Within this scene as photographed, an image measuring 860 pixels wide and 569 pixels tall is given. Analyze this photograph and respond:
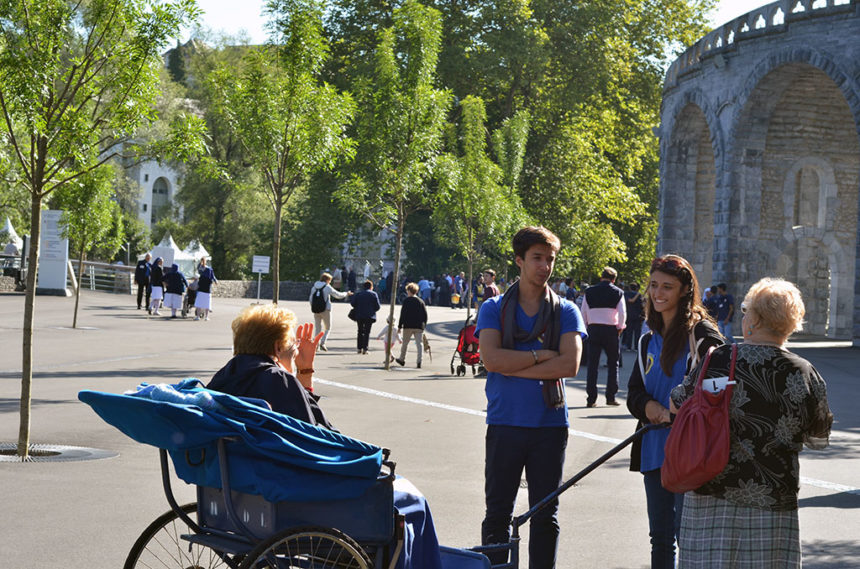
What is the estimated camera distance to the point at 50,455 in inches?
358

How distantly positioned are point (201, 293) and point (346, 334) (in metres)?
4.76

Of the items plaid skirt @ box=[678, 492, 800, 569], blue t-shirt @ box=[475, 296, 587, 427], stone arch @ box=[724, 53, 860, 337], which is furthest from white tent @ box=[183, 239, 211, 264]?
plaid skirt @ box=[678, 492, 800, 569]

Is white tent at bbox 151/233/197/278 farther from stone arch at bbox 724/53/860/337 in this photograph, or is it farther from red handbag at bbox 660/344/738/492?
red handbag at bbox 660/344/738/492

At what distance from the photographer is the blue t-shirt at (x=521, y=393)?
505 cm

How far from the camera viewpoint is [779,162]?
1283 inches

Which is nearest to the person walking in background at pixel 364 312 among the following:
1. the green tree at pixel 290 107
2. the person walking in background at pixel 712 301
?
the green tree at pixel 290 107

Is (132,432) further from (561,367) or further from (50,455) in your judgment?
(50,455)

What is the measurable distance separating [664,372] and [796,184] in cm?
3038

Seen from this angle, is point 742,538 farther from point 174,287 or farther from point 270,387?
point 174,287

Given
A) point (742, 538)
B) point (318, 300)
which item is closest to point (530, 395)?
point (742, 538)

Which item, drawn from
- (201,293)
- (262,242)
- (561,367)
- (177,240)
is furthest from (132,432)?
(177,240)

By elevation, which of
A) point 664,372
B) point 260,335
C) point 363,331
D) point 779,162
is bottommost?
point 363,331

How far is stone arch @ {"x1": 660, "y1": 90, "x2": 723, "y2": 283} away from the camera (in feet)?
120

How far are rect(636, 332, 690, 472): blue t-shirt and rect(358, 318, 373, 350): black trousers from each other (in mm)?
17388
